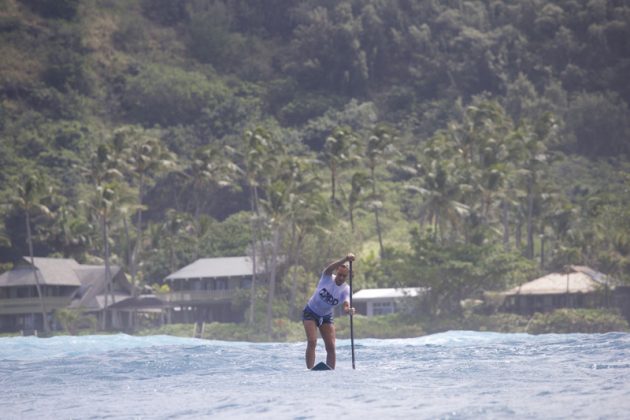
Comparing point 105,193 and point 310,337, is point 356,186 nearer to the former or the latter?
point 105,193

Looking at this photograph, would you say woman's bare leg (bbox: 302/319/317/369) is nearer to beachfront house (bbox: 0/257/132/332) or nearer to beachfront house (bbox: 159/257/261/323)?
beachfront house (bbox: 159/257/261/323)

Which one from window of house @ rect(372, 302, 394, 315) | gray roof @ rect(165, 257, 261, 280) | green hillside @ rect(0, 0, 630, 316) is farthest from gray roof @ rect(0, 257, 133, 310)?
window of house @ rect(372, 302, 394, 315)

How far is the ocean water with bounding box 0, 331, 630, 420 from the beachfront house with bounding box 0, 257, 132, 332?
42.1 meters

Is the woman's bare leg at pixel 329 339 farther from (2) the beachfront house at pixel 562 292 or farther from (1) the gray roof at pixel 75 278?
(1) the gray roof at pixel 75 278

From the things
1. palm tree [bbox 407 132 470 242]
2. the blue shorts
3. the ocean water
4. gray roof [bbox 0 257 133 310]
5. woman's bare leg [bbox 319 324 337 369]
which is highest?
palm tree [bbox 407 132 470 242]

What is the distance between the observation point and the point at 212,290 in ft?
232

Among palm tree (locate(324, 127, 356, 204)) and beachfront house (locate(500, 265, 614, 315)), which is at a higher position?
palm tree (locate(324, 127, 356, 204))

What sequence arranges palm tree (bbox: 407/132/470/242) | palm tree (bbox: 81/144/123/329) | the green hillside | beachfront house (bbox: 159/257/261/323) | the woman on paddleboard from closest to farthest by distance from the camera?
the woman on paddleboard < palm tree (bbox: 407/132/470/242) < palm tree (bbox: 81/144/123/329) < the green hillside < beachfront house (bbox: 159/257/261/323)

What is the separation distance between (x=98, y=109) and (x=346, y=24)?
34.9m

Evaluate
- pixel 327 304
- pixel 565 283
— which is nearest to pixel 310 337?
pixel 327 304

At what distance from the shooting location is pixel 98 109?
415 ft

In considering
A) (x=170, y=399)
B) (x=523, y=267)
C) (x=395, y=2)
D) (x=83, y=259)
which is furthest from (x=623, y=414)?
(x=395, y=2)

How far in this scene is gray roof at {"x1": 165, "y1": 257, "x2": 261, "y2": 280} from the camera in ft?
230

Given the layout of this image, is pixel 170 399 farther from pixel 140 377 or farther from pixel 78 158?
pixel 78 158
